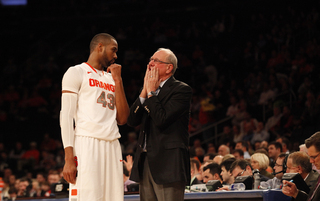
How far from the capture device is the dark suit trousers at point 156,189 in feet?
11.1

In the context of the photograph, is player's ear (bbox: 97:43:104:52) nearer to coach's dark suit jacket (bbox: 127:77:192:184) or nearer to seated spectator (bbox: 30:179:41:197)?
coach's dark suit jacket (bbox: 127:77:192:184)

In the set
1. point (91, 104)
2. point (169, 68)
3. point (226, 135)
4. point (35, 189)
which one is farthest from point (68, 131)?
point (226, 135)

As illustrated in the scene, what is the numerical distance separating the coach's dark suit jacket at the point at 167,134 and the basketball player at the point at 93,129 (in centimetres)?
20

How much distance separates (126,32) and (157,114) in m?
13.7

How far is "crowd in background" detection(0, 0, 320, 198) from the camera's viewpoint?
35.7ft

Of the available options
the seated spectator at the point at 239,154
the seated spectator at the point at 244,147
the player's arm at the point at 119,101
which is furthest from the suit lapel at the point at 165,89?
the seated spectator at the point at 244,147

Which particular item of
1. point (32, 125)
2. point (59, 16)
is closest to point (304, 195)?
point (32, 125)

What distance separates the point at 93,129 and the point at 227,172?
3.83 metres

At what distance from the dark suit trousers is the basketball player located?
7.9 inches

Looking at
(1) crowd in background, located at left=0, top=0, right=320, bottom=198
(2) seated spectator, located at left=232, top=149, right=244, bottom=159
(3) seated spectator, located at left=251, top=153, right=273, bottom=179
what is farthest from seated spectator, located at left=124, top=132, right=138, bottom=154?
(3) seated spectator, located at left=251, top=153, right=273, bottom=179

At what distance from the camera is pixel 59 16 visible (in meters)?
17.4

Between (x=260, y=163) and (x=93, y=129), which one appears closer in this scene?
(x=93, y=129)

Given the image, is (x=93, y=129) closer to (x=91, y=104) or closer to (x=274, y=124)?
(x=91, y=104)

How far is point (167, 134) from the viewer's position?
138 inches
